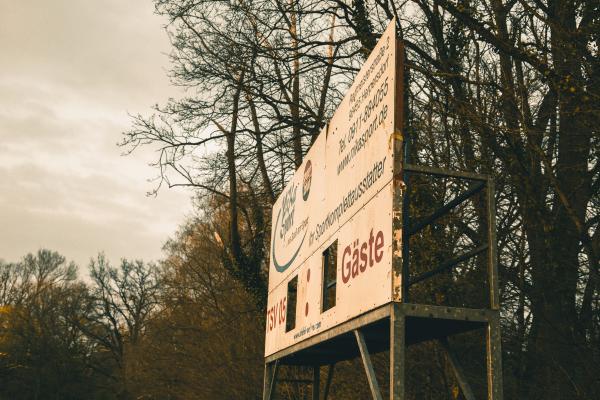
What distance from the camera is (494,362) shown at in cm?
462

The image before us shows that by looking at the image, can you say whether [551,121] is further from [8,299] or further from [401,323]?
[8,299]

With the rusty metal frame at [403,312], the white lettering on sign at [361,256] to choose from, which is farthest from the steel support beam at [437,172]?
the white lettering on sign at [361,256]

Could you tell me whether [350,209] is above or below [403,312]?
above

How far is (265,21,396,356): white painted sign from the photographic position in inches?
197

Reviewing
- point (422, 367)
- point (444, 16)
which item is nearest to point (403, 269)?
point (422, 367)

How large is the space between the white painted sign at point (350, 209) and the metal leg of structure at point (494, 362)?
31.3 inches

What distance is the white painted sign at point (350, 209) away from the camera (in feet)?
16.4

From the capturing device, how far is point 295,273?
26.3 ft

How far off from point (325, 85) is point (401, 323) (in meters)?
10.9

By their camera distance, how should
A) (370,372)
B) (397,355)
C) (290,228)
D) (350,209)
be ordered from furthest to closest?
(290,228), (350,209), (370,372), (397,355)

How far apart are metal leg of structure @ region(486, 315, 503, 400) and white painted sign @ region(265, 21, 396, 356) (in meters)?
0.79

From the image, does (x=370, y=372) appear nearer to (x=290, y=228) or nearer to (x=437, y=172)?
(x=437, y=172)

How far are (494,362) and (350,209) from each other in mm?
1809

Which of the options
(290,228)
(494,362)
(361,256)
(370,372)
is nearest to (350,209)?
(361,256)
